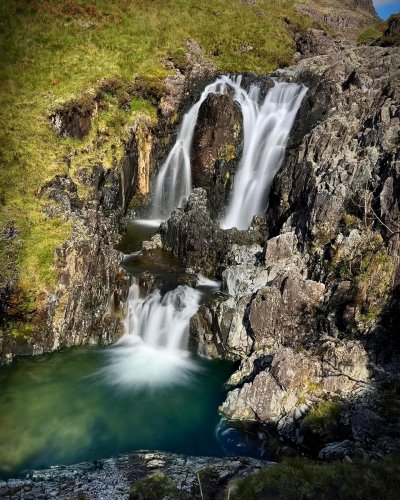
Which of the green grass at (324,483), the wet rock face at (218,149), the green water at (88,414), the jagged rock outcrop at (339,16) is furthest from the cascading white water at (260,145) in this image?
the jagged rock outcrop at (339,16)

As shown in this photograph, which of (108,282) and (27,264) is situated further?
(108,282)

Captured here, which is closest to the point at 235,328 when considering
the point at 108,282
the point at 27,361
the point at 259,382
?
the point at 259,382

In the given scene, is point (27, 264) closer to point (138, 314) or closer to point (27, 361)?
point (27, 361)

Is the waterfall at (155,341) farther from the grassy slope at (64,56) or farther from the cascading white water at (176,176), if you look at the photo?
the cascading white water at (176,176)

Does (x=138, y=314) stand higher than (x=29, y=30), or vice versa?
(x=29, y=30)

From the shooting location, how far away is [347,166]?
17953 millimetres

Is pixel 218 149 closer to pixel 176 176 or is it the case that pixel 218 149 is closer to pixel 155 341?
pixel 176 176

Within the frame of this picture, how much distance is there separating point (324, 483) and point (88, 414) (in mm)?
8206

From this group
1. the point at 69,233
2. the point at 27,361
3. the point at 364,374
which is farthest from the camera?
the point at 69,233

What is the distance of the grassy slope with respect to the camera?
17.1m

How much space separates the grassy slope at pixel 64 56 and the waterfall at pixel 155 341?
12.5ft

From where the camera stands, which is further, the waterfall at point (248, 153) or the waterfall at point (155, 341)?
the waterfall at point (248, 153)

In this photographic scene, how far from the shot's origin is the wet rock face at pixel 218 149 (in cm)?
2472

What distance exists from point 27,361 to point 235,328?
26.4 ft
